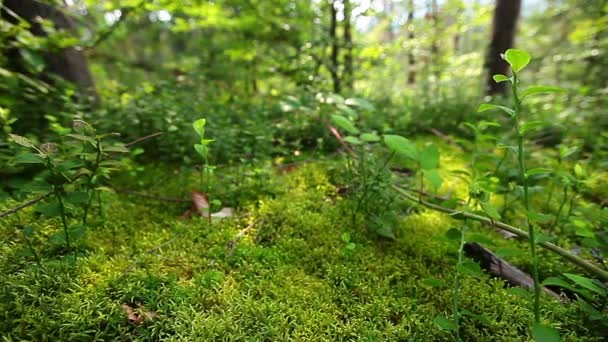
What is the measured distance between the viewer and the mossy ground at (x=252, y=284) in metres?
1.25

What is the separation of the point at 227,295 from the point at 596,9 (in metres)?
9.08

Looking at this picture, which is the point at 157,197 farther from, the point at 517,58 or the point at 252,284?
the point at 517,58

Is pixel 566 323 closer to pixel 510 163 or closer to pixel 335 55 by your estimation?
pixel 510 163

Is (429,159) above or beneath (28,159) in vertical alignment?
beneath

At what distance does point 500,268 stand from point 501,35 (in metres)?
4.88

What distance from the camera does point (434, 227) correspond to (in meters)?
2.02

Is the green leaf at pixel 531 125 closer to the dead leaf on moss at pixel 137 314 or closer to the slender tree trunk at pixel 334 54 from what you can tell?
the dead leaf on moss at pixel 137 314

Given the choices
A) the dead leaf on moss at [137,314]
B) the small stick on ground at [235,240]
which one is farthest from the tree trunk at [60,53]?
the dead leaf on moss at [137,314]

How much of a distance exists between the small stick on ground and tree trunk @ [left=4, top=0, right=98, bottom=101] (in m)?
2.53

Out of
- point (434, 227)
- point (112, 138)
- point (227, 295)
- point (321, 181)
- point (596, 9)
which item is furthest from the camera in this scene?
point (596, 9)

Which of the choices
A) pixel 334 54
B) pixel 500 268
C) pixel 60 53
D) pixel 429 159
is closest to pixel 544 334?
pixel 500 268

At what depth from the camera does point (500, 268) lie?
65.1 inches

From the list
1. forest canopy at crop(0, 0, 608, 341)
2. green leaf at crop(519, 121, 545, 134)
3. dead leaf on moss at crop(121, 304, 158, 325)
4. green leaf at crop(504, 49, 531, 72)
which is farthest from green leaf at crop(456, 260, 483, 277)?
dead leaf on moss at crop(121, 304, 158, 325)

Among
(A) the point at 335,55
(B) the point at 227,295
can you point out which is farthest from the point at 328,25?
(B) the point at 227,295
